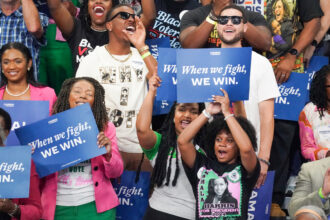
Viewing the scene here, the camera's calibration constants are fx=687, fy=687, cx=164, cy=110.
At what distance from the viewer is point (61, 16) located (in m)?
5.91

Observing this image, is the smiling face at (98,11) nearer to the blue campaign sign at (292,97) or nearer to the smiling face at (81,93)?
the smiling face at (81,93)

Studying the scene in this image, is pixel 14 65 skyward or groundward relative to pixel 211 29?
groundward

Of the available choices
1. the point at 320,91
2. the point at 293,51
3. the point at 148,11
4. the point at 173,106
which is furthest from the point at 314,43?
the point at 173,106

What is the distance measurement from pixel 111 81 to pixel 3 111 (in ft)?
3.58

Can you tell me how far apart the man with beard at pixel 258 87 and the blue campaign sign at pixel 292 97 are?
2.28 ft

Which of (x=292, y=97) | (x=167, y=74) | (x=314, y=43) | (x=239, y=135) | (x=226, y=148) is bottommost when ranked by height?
(x=226, y=148)

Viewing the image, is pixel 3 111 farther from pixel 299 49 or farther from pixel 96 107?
pixel 299 49

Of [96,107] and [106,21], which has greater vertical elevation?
[106,21]

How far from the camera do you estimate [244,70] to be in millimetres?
4539

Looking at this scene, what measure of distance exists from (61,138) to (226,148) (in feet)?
3.64

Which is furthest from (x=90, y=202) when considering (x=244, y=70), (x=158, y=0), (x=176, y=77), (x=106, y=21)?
(x=158, y=0)

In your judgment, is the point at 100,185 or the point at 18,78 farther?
the point at 18,78

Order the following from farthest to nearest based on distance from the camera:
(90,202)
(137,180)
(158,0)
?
(158,0) < (137,180) < (90,202)

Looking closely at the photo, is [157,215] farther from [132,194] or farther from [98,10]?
[98,10]
